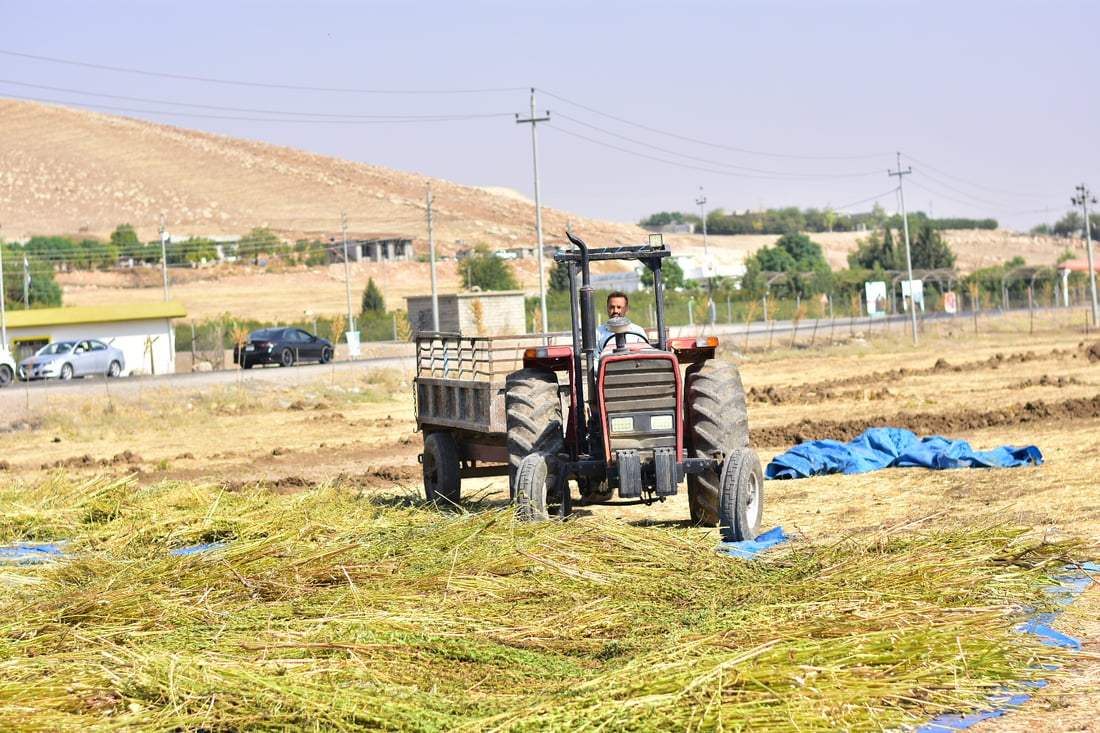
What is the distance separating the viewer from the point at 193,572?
316 inches

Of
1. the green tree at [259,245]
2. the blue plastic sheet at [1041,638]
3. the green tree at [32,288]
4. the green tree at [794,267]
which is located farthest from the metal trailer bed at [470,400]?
the green tree at [259,245]

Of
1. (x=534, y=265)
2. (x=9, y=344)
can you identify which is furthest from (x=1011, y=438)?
(x=534, y=265)

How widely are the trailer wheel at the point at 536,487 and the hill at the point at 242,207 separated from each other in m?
79.3

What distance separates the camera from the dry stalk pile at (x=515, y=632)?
5.52 meters

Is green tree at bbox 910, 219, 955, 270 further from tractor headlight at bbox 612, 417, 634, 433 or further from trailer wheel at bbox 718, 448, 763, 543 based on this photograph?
tractor headlight at bbox 612, 417, 634, 433

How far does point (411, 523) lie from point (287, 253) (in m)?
106

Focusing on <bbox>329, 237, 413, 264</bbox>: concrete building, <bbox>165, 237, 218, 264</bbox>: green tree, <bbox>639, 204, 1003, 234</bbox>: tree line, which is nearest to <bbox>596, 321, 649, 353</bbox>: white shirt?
<bbox>165, 237, 218, 264</bbox>: green tree

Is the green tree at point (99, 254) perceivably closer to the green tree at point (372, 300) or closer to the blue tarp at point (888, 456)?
the green tree at point (372, 300)

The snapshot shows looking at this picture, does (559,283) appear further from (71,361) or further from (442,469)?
(442,469)

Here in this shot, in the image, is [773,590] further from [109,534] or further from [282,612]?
Answer: [109,534]

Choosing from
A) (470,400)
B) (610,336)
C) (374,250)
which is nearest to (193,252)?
(374,250)

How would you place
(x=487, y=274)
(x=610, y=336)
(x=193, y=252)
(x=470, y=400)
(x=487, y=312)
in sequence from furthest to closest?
1. (x=193, y=252)
2. (x=487, y=274)
3. (x=487, y=312)
4. (x=470, y=400)
5. (x=610, y=336)

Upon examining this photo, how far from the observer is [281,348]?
46906 mm

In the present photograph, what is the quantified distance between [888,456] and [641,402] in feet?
17.8
